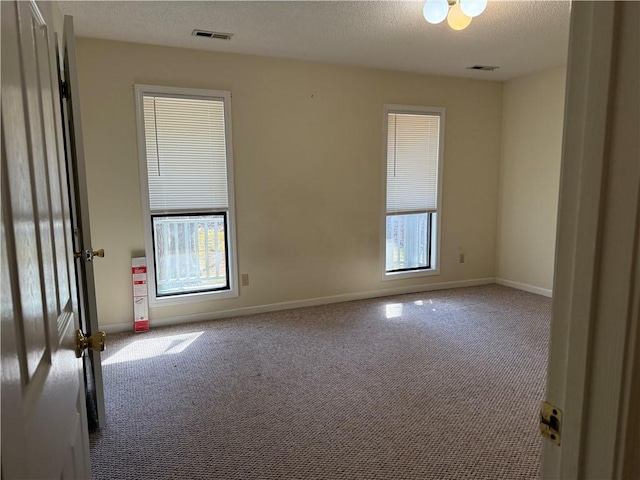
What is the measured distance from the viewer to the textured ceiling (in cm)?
286

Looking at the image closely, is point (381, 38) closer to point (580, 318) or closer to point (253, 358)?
point (253, 358)

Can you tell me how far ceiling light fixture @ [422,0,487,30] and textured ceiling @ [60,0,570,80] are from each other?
235mm

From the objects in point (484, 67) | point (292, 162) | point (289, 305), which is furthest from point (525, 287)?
point (292, 162)

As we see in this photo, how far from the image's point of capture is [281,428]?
2283 millimetres

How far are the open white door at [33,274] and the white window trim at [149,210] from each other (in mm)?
2806

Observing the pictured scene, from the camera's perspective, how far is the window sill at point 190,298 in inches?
152

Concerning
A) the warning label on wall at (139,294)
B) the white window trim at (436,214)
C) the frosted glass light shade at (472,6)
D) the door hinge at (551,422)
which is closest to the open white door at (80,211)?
the warning label on wall at (139,294)

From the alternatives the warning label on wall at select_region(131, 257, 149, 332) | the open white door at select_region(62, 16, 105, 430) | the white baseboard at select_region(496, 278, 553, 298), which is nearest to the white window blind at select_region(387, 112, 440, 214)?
the white baseboard at select_region(496, 278, 553, 298)

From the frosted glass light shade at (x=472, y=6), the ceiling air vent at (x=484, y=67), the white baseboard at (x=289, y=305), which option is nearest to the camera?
the frosted glass light shade at (x=472, y=6)

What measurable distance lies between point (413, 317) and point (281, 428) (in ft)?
7.14

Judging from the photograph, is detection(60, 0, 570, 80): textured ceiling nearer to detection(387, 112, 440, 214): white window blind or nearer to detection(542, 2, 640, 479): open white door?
detection(387, 112, 440, 214): white window blind

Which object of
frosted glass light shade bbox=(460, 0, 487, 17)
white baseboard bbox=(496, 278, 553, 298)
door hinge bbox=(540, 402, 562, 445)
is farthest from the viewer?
white baseboard bbox=(496, 278, 553, 298)

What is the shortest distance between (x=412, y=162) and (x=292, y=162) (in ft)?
4.92

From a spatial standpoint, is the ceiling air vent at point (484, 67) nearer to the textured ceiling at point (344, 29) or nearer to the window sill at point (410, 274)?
the textured ceiling at point (344, 29)
